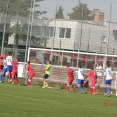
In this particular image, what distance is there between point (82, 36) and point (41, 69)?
362cm

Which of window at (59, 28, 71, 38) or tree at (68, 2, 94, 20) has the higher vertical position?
tree at (68, 2, 94, 20)

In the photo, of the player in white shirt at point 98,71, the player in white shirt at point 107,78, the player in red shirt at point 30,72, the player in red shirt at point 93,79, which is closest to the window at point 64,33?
the player in red shirt at point 30,72

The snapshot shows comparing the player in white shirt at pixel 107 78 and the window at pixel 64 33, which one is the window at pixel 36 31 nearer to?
the window at pixel 64 33

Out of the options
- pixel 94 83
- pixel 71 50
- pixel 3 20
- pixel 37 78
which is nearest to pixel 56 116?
pixel 94 83

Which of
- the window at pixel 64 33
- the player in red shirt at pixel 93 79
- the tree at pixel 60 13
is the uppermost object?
the tree at pixel 60 13

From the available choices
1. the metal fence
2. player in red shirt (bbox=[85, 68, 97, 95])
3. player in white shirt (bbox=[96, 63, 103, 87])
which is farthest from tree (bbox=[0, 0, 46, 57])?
player in red shirt (bbox=[85, 68, 97, 95])

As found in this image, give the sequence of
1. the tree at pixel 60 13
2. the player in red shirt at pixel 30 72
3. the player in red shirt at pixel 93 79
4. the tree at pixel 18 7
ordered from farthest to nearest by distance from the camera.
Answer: the tree at pixel 18 7 → the tree at pixel 60 13 → the player in red shirt at pixel 30 72 → the player in red shirt at pixel 93 79

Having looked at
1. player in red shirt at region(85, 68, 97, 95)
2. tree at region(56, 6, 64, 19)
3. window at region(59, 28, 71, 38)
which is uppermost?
tree at region(56, 6, 64, 19)

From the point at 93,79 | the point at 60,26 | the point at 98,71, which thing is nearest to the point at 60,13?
the point at 60,26

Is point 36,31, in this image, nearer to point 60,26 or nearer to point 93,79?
point 60,26

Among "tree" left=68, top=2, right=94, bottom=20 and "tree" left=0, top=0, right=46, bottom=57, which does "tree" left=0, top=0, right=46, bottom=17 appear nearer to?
"tree" left=0, top=0, right=46, bottom=57

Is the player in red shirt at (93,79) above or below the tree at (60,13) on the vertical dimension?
below

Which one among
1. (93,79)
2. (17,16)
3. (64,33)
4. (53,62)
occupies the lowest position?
(93,79)

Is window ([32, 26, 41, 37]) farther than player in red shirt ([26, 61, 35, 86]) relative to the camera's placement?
Answer: Yes
